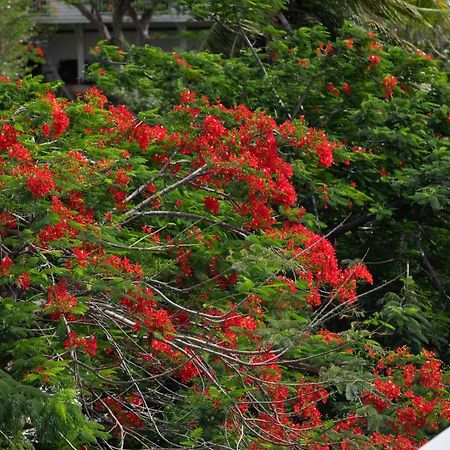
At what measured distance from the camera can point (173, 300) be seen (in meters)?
5.68

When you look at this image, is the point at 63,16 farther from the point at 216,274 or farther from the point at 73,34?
the point at 216,274

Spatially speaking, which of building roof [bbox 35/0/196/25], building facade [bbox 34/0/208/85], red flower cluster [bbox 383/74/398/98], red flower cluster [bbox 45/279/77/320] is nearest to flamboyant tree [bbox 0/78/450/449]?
red flower cluster [bbox 45/279/77/320]

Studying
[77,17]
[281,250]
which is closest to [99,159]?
[281,250]

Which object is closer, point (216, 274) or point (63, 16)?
point (216, 274)

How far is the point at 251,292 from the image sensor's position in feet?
17.2

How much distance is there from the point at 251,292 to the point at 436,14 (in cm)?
761

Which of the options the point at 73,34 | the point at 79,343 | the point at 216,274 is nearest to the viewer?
the point at 79,343

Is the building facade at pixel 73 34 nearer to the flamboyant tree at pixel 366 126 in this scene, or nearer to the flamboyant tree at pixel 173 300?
the flamboyant tree at pixel 366 126

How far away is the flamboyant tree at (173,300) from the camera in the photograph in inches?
184

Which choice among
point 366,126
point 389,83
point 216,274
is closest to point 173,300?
point 216,274

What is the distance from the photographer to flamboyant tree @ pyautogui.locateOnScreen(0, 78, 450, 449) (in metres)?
4.66

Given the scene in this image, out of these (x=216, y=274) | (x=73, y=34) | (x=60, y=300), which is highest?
(x=60, y=300)

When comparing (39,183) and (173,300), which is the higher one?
(39,183)

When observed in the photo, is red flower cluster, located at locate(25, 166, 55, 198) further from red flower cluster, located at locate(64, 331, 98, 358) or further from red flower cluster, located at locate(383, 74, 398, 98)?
red flower cluster, located at locate(383, 74, 398, 98)
